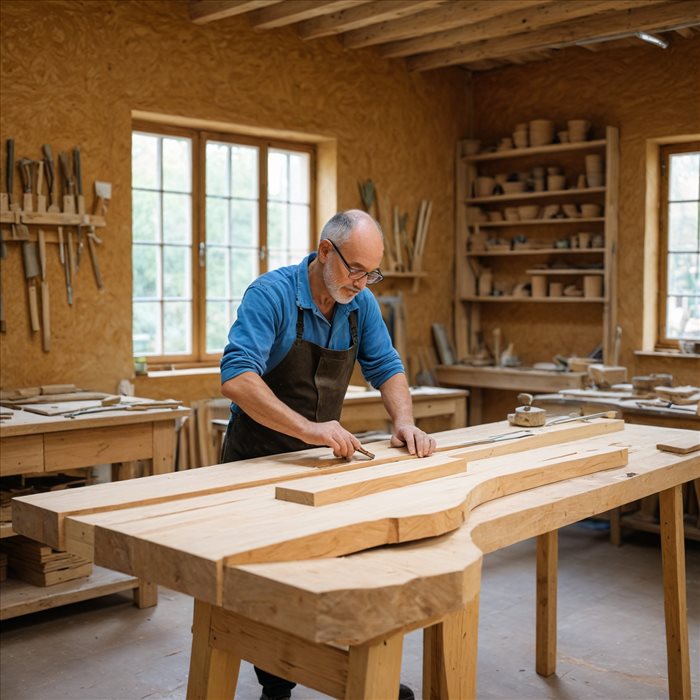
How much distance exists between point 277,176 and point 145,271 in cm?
129

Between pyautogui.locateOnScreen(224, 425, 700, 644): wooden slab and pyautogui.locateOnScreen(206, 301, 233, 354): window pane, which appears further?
pyautogui.locateOnScreen(206, 301, 233, 354): window pane

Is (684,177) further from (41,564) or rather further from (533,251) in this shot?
(41,564)

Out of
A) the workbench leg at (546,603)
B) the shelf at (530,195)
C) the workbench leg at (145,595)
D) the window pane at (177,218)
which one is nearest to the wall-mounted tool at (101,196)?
the window pane at (177,218)

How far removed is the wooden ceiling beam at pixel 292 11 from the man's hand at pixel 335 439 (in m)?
3.48

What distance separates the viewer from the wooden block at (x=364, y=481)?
6.90ft

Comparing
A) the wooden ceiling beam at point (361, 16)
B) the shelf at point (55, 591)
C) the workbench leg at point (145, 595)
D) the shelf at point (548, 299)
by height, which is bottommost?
the workbench leg at point (145, 595)

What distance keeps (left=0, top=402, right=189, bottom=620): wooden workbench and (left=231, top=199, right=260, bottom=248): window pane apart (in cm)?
215

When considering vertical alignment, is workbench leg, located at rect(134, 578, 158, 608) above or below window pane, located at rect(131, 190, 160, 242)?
below

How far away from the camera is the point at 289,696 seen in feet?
10.6

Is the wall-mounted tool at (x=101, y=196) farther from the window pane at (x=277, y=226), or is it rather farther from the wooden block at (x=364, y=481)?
the wooden block at (x=364, y=481)

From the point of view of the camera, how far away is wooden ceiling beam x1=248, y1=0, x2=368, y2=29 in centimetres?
529

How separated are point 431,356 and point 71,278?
125 inches

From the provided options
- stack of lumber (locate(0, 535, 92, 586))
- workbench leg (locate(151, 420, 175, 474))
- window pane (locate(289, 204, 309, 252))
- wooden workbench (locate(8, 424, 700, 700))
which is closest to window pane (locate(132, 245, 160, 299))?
window pane (locate(289, 204, 309, 252))

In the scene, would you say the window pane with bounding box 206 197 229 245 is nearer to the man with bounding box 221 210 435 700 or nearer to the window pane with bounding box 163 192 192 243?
the window pane with bounding box 163 192 192 243
